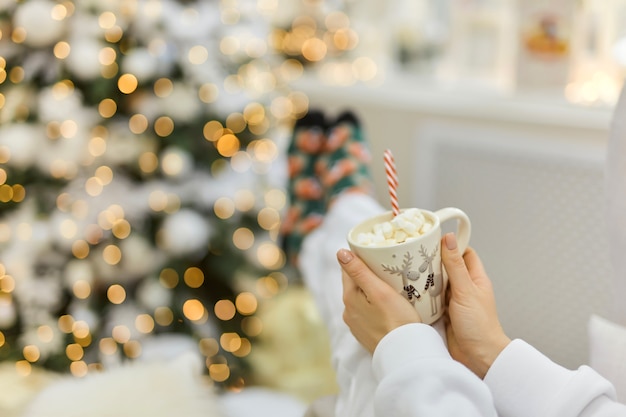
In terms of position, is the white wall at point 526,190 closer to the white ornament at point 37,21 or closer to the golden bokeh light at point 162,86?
the golden bokeh light at point 162,86

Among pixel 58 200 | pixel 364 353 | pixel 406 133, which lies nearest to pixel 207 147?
pixel 58 200

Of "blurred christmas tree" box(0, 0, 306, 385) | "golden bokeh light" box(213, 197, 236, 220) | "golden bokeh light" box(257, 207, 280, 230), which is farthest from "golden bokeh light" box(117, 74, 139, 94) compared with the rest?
"golden bokeh light" box(257, 207, 280, 230)

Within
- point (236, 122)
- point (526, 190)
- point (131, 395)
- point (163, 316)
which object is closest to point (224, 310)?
point (163, 316)

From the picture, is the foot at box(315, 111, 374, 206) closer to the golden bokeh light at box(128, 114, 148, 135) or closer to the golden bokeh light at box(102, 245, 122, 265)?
the golden bokeh light at box(128, 114, 148, 135)

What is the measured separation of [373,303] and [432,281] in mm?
71

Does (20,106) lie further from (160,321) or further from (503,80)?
(503,80)

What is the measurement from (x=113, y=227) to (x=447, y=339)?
112 cm

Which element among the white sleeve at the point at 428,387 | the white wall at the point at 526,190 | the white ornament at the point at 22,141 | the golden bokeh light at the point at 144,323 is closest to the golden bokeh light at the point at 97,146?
the white ornament at the point at 22,141

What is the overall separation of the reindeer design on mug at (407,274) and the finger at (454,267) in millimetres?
39

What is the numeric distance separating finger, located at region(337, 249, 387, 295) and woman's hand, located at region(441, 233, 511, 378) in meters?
0.08

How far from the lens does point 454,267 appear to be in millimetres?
696

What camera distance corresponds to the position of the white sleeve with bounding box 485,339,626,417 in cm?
62

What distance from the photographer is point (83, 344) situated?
64.8 inches

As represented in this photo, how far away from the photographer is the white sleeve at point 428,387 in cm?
58
